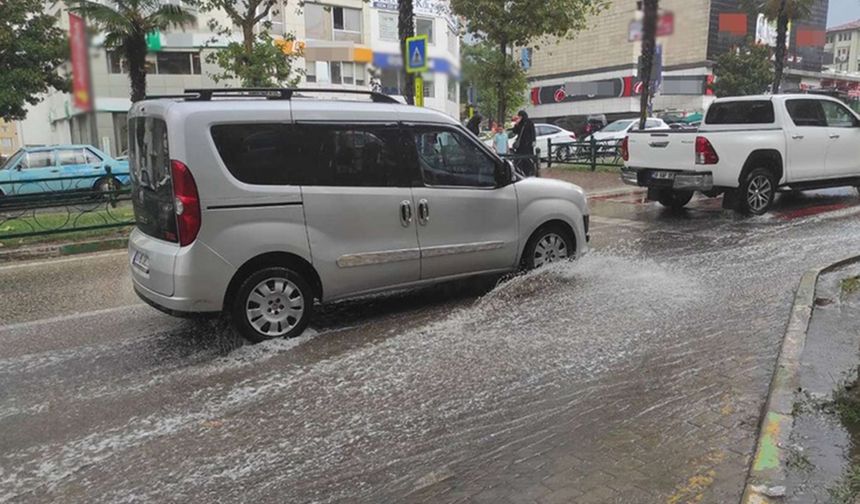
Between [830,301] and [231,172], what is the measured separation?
17.5 feet

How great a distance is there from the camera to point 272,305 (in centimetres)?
562

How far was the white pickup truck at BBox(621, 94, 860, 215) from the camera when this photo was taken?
11.0 meters

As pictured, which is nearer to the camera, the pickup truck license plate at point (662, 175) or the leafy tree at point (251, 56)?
the pickup truck license plate at point (662, 175)

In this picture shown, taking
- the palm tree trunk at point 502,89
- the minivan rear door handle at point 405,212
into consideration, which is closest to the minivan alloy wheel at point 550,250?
the minivan rear door handle at point 405,212

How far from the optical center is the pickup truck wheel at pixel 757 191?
11.3 m

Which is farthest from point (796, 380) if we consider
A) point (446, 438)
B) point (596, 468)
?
point (446, 438)

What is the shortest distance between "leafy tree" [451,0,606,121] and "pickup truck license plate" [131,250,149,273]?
49.3 ft

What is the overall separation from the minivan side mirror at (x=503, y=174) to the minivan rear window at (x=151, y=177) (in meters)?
3.02

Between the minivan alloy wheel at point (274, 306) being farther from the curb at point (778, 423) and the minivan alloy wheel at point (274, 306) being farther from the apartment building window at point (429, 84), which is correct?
the apartment building window at point (429, 84)

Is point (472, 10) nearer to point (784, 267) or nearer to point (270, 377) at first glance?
point (784, 267)

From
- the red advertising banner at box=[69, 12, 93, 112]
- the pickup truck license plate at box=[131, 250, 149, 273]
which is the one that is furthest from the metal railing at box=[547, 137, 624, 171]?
the red advertising banner at box=[69, 12, 93, 112]

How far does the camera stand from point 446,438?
3.96m

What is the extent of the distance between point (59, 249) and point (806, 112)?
469 inches

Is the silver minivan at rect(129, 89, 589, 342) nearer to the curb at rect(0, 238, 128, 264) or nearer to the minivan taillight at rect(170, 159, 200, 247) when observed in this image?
the minivan taillight at rect(170, 159, 200, 247)
